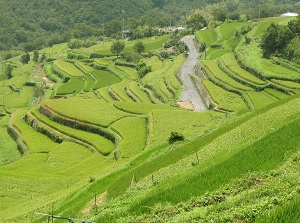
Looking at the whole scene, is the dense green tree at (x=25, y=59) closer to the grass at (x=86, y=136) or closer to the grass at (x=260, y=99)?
the grass at (x=86, y=136)

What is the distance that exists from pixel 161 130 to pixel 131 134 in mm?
2900

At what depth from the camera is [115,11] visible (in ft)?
596

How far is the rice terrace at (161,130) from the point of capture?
1102 centimetres

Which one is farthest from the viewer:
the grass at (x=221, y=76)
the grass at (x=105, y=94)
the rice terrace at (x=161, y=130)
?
the grass at (x=105, y=94)

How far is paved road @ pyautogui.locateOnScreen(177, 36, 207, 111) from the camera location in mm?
52906

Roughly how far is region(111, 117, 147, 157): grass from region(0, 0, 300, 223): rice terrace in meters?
0.11

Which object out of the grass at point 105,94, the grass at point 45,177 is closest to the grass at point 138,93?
the grass at point 105,94

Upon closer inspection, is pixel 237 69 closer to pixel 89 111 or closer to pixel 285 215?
pixel 89 111

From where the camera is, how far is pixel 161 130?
3497cm

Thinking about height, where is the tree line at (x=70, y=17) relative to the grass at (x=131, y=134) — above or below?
below

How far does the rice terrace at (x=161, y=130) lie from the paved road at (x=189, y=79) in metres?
0.26

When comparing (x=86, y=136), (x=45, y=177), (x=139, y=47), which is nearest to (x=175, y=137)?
(x=45, y=177)

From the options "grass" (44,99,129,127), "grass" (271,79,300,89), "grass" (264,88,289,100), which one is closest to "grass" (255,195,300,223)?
"grass" (44,99,129,127)

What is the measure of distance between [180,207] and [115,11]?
178517 millimetres
